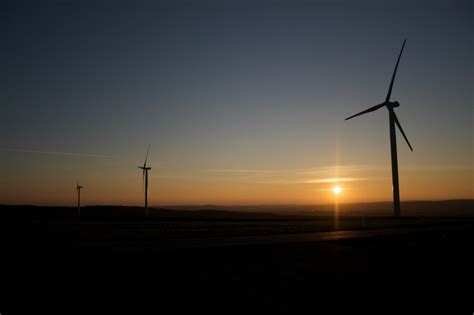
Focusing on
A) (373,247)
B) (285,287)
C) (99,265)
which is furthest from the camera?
(373,247)

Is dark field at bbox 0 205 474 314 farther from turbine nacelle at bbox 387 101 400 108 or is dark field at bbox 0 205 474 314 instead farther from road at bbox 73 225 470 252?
turbine nacelle at bbox 387 101 400 108

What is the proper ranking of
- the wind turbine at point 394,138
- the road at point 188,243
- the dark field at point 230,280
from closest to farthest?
the dark field at point 230,280, the road at point 188,243, the wind turbine at point 394,138

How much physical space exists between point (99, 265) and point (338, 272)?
11.5m

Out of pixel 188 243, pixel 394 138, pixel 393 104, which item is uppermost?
pixel 393 104

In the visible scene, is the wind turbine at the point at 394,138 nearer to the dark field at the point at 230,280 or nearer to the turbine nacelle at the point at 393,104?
the turbine nacelle at the point at 393,104

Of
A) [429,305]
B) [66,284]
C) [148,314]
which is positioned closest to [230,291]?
[148,314]

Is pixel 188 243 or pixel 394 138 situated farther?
pixel 394 138

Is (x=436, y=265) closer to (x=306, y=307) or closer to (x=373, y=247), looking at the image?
(x=373, y=247)

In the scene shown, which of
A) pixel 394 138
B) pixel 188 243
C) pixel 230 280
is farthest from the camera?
pixel 394 138

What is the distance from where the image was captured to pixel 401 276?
685 inches

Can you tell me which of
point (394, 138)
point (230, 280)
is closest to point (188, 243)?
point (230, 280)

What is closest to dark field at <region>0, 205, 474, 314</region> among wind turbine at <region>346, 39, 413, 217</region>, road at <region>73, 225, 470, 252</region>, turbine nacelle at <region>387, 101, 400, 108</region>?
road at <region>73, 225, 470, 252</region>

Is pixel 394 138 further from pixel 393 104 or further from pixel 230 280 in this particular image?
pixel 230 280

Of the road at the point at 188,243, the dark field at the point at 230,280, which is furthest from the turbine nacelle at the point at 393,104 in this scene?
the dark field at the point at 230,280
